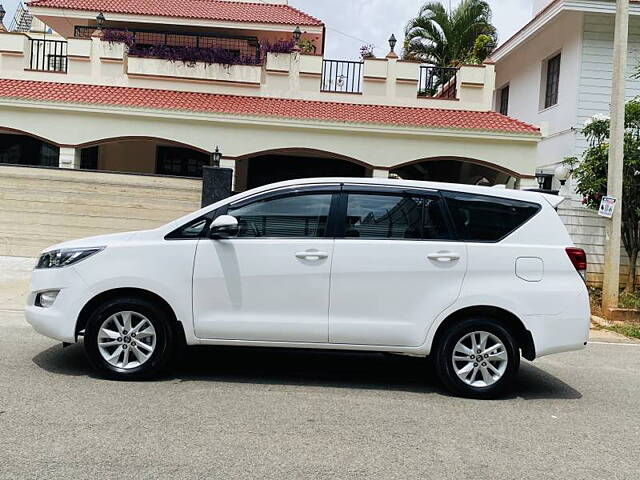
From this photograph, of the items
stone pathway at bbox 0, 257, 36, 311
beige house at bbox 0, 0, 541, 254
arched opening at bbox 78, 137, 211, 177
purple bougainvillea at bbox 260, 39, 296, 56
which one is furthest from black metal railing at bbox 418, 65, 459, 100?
stone pathway at bbox 0, 257, 36, 311

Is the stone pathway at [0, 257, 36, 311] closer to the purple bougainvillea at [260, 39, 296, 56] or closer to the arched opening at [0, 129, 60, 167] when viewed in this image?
the arched opening at [0, 129, 60, 167]

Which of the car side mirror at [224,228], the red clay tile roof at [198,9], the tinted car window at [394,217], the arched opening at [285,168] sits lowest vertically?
the car side mirror at [224,228]

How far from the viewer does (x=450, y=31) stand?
28609 millimetres

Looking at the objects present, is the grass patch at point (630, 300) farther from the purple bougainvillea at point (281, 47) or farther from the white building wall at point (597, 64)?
the purple bougainvillea at point (281, 47)

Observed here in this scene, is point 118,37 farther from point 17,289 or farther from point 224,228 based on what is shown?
point 224,228

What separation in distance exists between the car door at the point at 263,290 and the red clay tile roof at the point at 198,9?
1514 cm

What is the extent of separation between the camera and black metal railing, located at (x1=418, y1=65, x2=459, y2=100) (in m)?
17.7

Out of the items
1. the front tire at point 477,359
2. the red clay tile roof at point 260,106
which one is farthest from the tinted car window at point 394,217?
the red clay tile roof at point 260,106

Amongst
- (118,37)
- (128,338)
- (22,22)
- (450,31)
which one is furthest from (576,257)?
(22,22)

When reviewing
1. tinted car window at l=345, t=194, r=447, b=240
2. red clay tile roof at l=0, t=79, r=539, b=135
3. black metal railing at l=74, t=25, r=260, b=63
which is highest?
black metal railing at l=74, t=25, r=260, b=63

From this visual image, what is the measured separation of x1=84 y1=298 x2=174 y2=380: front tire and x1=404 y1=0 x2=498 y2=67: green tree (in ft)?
83.8

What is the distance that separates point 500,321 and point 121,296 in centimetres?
338

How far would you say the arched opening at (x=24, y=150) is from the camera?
19.3 meters

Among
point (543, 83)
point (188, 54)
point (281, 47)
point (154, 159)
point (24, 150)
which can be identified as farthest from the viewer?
point (154, 159)
